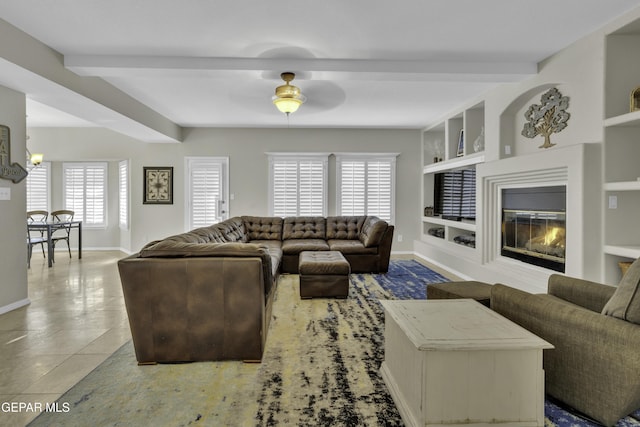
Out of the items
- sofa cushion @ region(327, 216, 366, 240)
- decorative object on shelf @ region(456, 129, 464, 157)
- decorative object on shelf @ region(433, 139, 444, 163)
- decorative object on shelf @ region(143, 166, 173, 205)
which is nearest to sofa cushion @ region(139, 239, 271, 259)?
sofa cushion @ region(327, 216, 366, 240)

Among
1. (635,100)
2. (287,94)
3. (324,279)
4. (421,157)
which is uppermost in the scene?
(287,94)

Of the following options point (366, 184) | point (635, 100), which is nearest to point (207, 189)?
point (366, 184)

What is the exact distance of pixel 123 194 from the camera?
744 cm

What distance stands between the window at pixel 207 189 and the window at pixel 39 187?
3.18 metres

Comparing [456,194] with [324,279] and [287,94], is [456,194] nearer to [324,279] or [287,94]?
[324,279]

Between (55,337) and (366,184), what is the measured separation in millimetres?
5600

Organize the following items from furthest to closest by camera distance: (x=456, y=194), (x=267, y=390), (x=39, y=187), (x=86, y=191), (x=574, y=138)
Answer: (x=86, y=191), (x=39, y=187), (x=456, y=194), (x=574, y=138), (x=267, y=390)

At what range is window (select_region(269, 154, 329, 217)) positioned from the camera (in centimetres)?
715

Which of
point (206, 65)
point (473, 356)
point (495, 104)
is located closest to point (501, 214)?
point (495, 104)

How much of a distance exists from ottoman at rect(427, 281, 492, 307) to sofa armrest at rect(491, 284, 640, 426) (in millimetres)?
707

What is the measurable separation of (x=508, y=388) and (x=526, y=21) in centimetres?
289

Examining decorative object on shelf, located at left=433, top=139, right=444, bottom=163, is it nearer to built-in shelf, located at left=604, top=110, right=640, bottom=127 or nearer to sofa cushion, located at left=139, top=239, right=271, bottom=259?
built-in shelf, located at left=604, top=110, right=640, bottom=127

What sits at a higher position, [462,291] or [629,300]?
[629,300]

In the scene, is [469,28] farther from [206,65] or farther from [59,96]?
[59,96]
